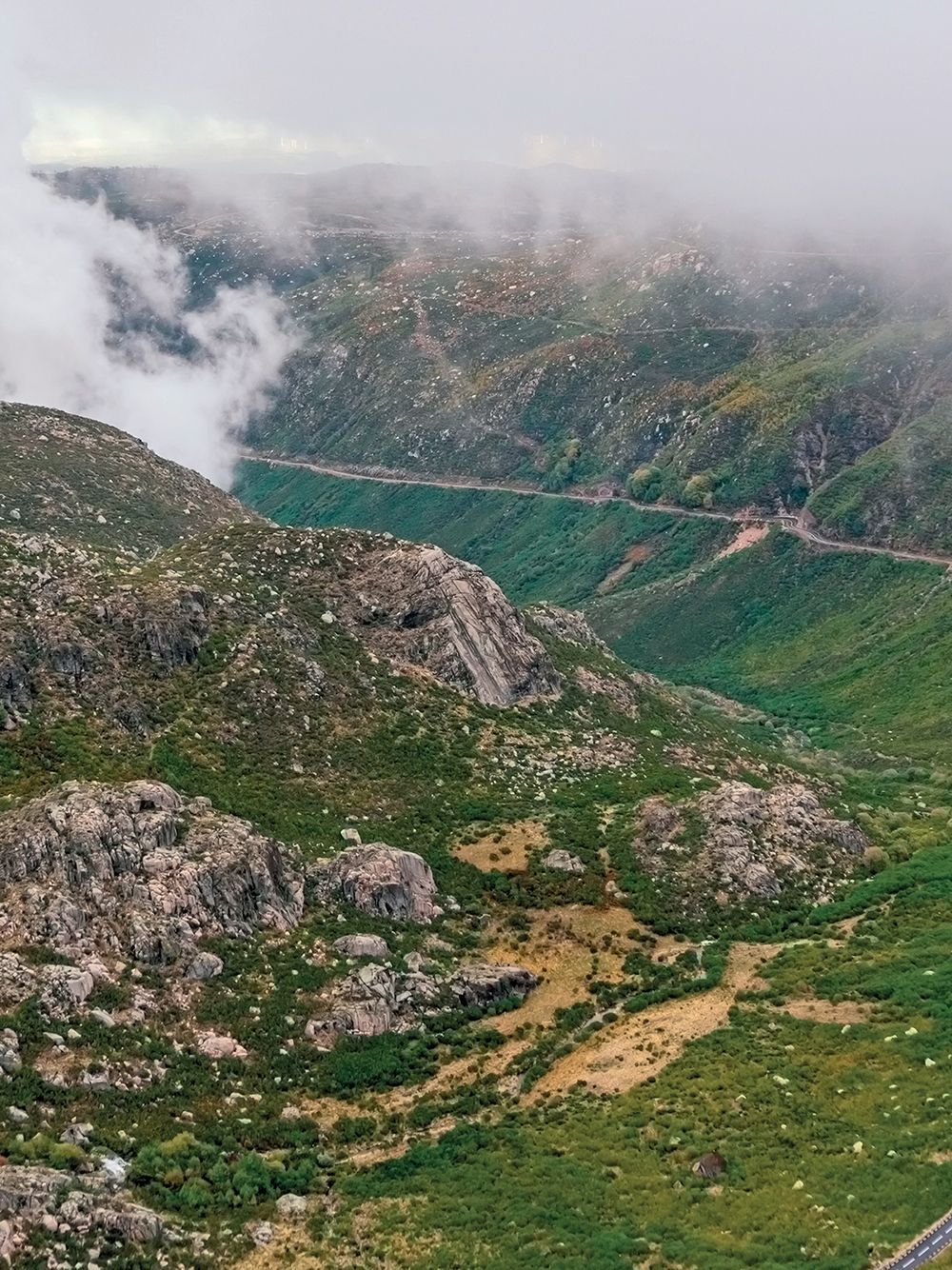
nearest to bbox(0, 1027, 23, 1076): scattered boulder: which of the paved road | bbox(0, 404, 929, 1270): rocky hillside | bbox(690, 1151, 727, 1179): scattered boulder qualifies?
bbox(0, 404, 929, 1270): rocky hillside

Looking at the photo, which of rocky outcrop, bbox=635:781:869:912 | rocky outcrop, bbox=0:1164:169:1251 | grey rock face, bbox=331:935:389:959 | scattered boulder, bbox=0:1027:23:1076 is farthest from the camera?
rocky outcrop, bbox=635:781:869:912

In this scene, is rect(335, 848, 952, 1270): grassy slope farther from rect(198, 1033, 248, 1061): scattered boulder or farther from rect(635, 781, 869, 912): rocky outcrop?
rect(635, 781, 869, 912): rocky outcrop

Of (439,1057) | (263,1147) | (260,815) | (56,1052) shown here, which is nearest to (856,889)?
(439,1057)

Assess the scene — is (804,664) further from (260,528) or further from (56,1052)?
(56,1052)

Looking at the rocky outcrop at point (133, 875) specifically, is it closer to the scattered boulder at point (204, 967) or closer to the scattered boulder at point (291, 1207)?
the scattered boulder at point (204, 967)

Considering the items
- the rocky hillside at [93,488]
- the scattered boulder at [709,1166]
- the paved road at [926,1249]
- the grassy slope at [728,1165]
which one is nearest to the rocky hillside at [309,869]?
the grassy slope at [728,1165]
